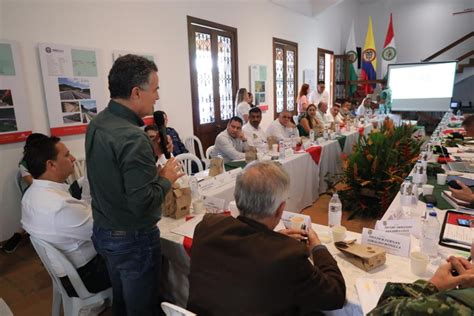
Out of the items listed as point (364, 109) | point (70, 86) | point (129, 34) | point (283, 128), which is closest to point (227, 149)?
point (283, 128)

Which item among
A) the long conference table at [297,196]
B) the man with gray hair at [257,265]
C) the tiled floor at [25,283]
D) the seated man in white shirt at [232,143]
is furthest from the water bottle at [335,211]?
the seated man in white shirt at [232,143]

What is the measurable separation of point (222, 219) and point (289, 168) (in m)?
2.17

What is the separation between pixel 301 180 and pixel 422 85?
6.75 meters

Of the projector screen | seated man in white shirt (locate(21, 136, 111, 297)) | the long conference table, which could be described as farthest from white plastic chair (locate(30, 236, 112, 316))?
the projector screen

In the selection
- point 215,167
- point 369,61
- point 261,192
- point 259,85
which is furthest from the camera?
point 369,61

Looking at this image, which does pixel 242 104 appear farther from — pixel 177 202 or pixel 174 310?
pixel 174 310

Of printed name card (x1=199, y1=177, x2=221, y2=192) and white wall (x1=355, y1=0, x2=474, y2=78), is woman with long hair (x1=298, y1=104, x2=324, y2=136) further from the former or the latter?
white wall (x1=355, y1=0, x2=474, y2=78)

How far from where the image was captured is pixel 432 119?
8.91 meters

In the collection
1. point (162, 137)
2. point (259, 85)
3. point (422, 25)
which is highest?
point (422, 25)

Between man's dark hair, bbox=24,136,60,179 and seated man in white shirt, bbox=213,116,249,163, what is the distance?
2.00m

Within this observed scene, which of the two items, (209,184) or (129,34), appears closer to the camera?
(209,184)

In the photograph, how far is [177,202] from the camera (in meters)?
1.73

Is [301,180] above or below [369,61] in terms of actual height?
below

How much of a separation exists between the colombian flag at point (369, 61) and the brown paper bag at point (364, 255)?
9.46 metres
